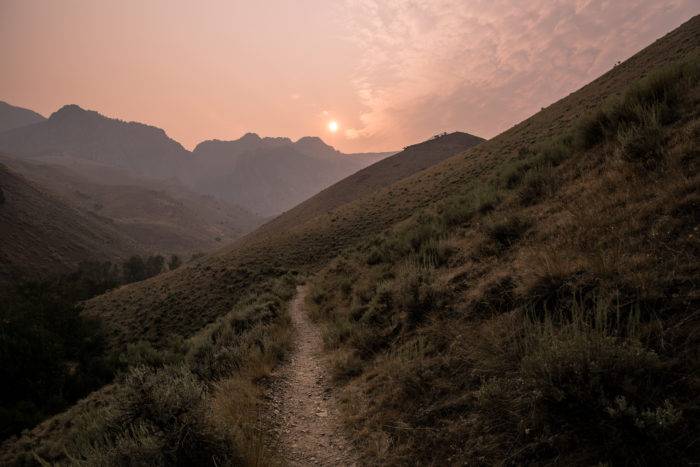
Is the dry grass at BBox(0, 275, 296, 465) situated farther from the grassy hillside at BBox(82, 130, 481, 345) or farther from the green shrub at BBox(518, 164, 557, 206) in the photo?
the grassy hillside at BBox(82, 130, 481, 345)

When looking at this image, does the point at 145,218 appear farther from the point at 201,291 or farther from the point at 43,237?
the point at 201,291

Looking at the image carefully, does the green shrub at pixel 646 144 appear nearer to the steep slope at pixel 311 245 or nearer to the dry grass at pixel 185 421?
the dry grass at pixel 185 421

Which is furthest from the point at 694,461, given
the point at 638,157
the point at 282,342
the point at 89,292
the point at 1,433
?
the point at 89,292

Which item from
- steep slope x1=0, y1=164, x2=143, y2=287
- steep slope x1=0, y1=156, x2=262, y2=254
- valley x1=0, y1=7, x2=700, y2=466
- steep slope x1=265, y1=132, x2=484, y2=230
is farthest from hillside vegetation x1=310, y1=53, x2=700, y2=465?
steep slope x1=0, y1=156, x2=262, y2=254

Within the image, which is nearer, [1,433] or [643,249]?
[643,249]

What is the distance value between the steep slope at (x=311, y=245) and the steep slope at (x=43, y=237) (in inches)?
2086

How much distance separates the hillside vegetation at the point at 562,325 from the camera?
2547 mm

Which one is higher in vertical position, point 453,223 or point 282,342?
point 453,223

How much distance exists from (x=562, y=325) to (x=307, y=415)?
4.36m

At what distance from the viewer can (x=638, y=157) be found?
6.08 metres

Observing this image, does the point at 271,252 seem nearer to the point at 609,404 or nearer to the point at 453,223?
the point at 453,223

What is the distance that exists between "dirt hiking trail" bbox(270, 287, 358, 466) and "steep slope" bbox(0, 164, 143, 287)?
79106 mm

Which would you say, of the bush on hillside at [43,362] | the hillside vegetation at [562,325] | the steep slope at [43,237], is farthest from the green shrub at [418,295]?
the steep slope at [43,237]

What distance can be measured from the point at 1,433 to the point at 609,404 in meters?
20.7
